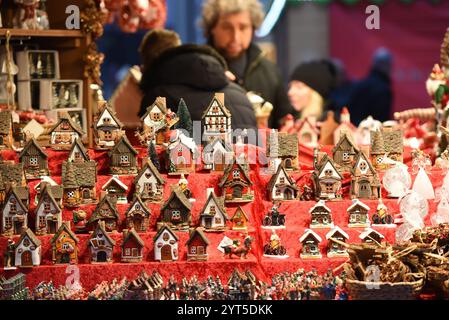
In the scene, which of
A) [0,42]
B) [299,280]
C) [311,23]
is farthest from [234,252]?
[311,23]

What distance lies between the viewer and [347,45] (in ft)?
32.7

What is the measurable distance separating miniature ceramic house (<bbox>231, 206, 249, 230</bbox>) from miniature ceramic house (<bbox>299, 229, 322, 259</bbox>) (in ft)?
0.79

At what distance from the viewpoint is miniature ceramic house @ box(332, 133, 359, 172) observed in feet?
20.0

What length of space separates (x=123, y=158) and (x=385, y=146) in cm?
117

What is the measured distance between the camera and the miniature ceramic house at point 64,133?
603 centimetres

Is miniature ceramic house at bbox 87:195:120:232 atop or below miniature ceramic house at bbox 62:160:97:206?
below

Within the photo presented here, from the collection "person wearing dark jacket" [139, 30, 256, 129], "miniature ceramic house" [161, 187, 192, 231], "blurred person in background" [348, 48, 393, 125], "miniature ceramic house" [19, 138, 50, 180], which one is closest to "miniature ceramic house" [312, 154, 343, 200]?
"miniature ceramic house" [161, 187, 192, 231]

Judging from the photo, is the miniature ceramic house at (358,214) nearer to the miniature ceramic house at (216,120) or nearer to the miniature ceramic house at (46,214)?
the miniature ceramic house at (216,120)

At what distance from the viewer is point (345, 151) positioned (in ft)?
20.0

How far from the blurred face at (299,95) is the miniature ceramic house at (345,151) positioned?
2.35 meters

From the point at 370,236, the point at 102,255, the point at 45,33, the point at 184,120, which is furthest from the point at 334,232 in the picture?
the point at 45,33

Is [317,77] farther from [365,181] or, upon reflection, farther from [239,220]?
[239,220]

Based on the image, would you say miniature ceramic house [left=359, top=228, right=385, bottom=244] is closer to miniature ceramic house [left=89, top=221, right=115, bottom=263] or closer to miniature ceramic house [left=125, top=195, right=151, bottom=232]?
miniature ceramic house [left=125, top=195, right=151, bottom=232]
